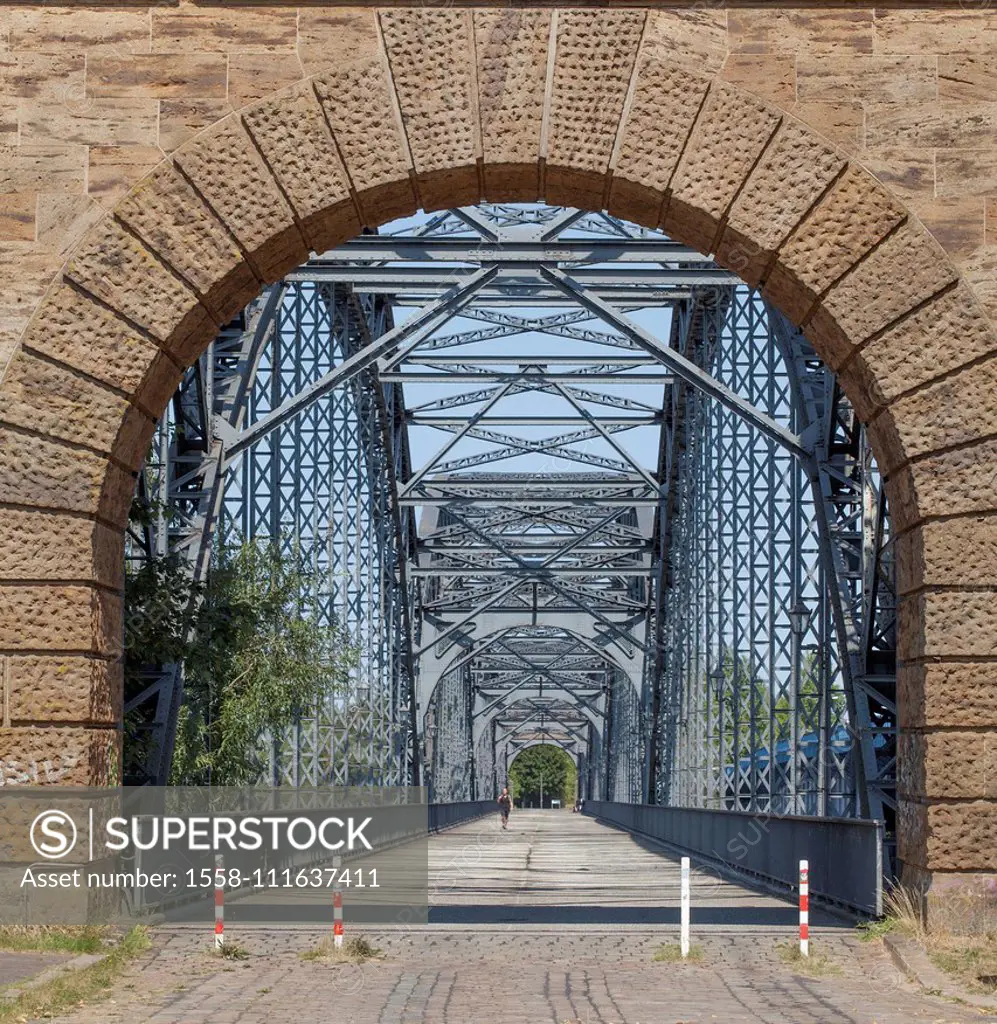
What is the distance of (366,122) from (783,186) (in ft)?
9.16

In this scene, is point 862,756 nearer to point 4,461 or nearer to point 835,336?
point 835,336

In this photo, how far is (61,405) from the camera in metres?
12.5

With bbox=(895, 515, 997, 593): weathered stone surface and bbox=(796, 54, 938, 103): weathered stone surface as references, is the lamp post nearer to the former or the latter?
bbox=(895, 515, 997, 593): weathered stone surface

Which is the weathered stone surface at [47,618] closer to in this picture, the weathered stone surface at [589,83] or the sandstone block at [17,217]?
the sandstone block at [17,217]

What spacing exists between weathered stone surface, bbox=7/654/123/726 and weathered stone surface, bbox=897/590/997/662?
534 cm

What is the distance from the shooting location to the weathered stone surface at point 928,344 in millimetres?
12516

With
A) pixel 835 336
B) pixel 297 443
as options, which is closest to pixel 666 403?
pixel 297 443

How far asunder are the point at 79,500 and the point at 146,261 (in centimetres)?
164

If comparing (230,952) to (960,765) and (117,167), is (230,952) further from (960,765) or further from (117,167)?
(117,167)

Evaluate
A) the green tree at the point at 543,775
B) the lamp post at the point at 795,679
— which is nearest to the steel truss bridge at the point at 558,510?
the lamp post at the point at 795,679

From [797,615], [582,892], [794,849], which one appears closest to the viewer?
[794,849]

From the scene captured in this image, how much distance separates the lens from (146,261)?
1265 centimetres

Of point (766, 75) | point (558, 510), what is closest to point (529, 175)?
point (766, 75)

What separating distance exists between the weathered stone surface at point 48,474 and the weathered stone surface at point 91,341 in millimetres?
541
